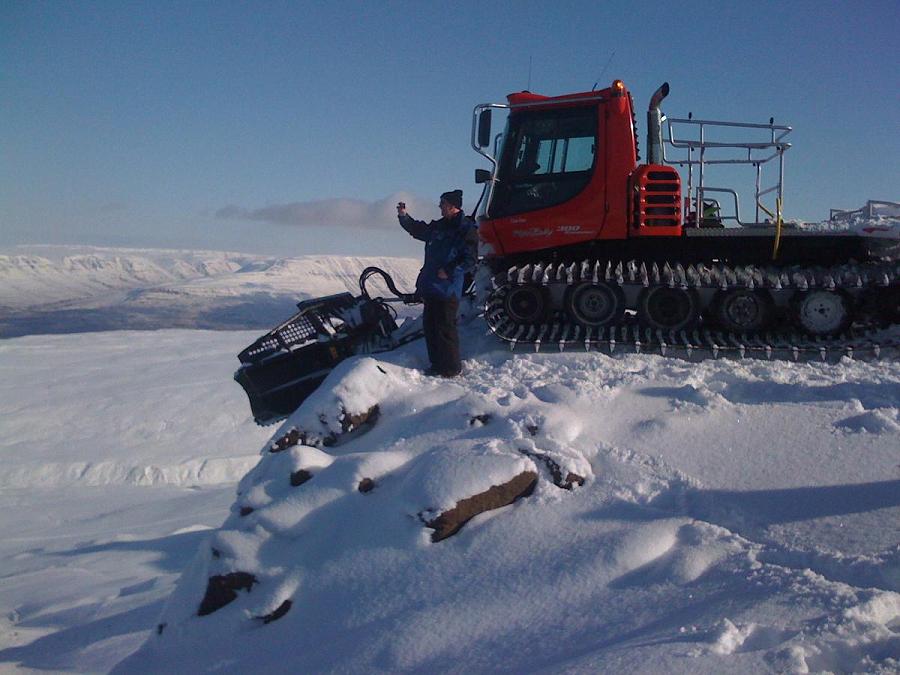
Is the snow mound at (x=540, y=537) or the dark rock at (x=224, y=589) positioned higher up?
the snow mound at (x=540, y=537)

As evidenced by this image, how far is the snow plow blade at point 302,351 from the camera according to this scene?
23.0 ft

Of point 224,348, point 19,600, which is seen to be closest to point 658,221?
point 19,600

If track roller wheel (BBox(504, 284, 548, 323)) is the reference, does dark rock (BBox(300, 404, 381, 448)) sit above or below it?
below

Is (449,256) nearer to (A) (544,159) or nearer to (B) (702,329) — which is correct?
(A) (544,159)

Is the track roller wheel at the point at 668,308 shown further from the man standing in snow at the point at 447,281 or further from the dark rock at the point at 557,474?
the dark rock at the point at 557,474

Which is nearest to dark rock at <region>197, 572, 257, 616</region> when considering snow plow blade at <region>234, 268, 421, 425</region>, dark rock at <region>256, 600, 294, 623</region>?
dark rock at <region>256, 600, 294, 623</region>

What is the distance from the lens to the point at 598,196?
6.92m

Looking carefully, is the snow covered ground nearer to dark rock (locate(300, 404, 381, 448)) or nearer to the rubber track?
dark rock (locate(300, 404, 381, 448))

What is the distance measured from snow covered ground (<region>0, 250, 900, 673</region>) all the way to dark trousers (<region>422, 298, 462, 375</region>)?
198 millimetres

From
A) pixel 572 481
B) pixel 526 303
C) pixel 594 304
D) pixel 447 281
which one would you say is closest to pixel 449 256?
pixel 447 281

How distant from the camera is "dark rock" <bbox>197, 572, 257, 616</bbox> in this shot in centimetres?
432

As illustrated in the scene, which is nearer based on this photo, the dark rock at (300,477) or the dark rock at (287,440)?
the dark rock at (300,477)

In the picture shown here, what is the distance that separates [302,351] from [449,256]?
2.01 m

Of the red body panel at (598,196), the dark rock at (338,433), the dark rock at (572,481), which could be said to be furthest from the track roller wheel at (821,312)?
the dark rock at (338,433)
